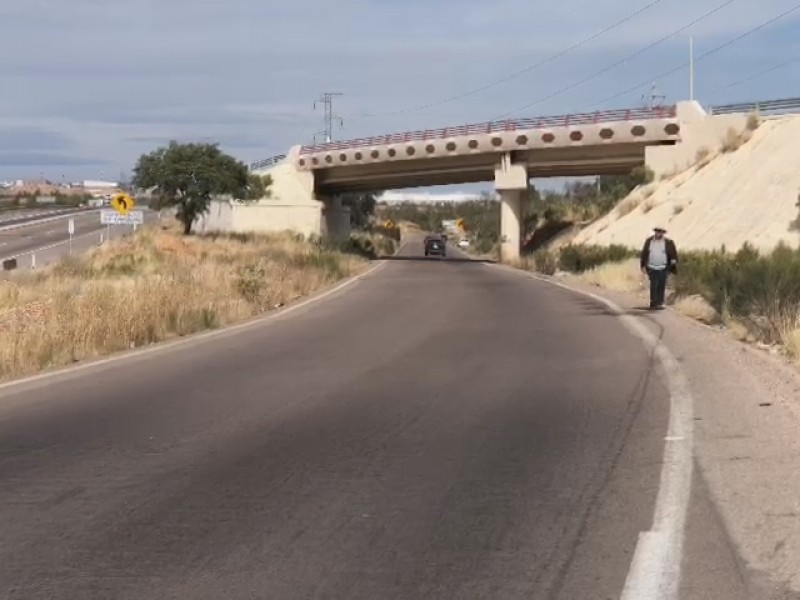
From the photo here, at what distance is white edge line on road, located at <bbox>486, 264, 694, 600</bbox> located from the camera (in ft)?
20.0

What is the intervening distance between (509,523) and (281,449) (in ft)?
9.93

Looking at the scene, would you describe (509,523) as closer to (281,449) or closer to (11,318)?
(281,449)

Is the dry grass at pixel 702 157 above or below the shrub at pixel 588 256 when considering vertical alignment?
above

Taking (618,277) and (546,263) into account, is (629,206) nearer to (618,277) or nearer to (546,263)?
(546,263)

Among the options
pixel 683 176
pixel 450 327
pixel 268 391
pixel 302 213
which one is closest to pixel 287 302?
pixel 450 327

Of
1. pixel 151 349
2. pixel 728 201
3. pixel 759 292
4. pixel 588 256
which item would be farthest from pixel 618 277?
pixel 151 349

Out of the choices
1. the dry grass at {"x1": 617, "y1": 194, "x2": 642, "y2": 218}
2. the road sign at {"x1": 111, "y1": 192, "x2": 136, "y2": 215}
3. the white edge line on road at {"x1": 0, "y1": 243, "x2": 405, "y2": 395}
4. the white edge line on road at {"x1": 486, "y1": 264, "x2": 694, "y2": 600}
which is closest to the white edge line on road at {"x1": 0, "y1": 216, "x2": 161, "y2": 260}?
the road sign at {"x1": 111, "y1": 192, "x2": 136, "y2": 215}

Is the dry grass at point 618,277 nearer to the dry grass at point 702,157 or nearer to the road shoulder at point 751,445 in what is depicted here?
the road shoulder at point 751,445

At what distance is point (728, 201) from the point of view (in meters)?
54.7

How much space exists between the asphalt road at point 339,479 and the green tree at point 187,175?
53.8 metres

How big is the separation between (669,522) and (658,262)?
18.5 metres

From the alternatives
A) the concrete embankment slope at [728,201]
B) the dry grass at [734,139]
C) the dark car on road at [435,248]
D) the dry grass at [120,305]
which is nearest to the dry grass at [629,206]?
the concrete embankment slope at [728,201]

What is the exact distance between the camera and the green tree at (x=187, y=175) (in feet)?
227

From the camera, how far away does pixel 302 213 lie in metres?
79.9
